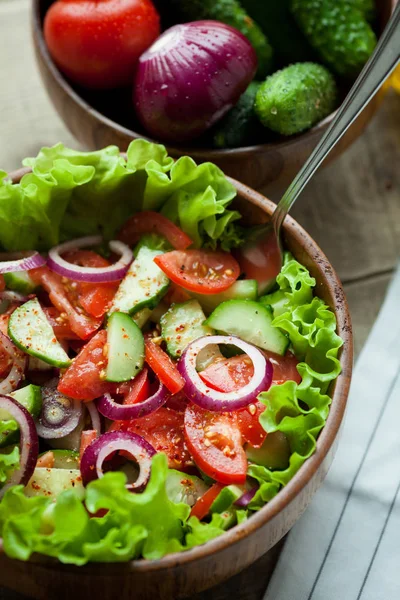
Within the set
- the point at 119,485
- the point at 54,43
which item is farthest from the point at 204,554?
the point at 54,43

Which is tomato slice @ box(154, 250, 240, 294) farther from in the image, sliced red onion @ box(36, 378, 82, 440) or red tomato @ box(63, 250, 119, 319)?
sliced red onion @ box(36, 378, 82, 440)

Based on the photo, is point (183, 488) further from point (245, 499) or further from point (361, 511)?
point (361, 511)

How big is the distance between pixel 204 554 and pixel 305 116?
1423 mm

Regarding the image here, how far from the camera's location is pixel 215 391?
1897 mm

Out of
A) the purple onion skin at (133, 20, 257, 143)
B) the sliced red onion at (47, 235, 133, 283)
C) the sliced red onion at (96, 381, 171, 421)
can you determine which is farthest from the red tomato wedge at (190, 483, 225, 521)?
the purple onion skin at (133, 20, 257, 143)

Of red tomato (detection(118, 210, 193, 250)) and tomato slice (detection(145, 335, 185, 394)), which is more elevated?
red tomato (detection(118, 210, 193, 250))

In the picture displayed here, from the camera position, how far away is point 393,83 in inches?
120

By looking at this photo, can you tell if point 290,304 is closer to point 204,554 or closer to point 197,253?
point 197,253

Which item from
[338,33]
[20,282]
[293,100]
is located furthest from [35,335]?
[338,33]

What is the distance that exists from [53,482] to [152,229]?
2.58 feet

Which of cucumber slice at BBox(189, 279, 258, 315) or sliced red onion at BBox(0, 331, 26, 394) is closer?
sliced red onion at BBox(0, 331, 26, 394)

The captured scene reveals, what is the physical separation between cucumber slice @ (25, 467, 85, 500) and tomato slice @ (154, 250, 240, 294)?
1.93ft

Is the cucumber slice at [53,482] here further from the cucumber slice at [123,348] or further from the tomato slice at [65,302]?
the tomato slice at [65,302]

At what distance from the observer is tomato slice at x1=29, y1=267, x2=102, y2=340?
2078mm
